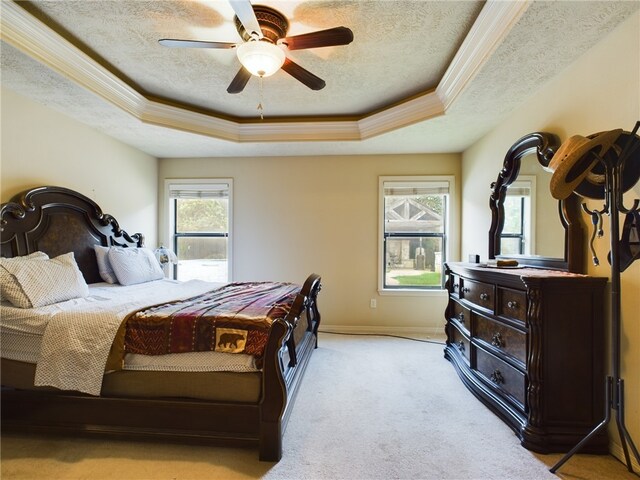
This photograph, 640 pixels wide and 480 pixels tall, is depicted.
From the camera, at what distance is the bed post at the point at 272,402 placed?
5.56 ft

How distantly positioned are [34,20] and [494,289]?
3605mm

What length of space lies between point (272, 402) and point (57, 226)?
8.78 feet

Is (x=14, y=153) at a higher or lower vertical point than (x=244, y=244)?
higher

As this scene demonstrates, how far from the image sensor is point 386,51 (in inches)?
92.7

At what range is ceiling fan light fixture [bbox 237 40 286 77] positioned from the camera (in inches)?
72.1

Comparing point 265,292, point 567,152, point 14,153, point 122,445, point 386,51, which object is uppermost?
point 386,51

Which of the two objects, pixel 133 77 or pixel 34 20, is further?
pixel 133 77

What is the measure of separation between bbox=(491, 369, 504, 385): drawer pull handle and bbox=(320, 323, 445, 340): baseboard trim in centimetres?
179

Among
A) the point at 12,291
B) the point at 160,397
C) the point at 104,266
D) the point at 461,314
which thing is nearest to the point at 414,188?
the point at 461,314

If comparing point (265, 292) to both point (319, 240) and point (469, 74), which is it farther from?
point (469, 74)

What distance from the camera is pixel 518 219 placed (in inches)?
105

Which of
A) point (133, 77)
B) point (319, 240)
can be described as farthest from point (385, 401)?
point (133, 77)

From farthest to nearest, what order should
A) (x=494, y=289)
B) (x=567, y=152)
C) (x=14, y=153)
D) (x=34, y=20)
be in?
(x=14, y=153) → (x=494, y=289) → (x=34, y=20) → (x=567, y=152)

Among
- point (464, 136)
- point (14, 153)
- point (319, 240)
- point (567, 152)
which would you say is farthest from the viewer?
point (319, 240)
